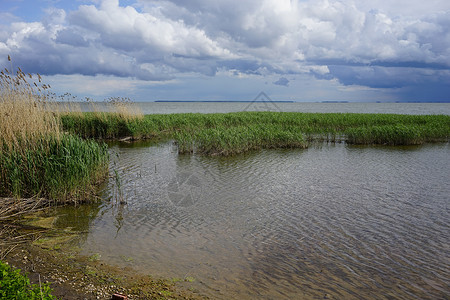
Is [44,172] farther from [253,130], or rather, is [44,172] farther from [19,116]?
[253,130]

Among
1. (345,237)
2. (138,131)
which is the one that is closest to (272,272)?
(345,237)

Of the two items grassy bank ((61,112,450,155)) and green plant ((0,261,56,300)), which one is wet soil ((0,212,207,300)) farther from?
grassy bank ((61,112,450,155))

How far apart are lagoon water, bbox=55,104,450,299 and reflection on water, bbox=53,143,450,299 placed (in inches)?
1.0

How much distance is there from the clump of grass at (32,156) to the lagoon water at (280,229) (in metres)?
0.74

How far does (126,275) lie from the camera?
17.9 feet

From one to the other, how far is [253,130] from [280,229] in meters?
13.8

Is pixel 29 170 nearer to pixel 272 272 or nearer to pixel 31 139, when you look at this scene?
pixel 31 139

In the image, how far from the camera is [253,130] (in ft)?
69.7

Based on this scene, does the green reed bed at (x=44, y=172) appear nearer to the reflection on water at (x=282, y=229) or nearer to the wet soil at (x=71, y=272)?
the reflection on water at (x=282, y=229)

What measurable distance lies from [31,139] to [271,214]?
24.1 feet

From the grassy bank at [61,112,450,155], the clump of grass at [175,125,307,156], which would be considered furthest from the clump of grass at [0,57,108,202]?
the clump of grass at [175,125,307,156]

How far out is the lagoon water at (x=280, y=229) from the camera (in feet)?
18.1

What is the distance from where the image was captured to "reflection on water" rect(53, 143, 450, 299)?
18.1 feet

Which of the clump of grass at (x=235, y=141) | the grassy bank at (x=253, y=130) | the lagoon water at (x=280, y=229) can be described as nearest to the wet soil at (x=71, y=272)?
the lagoon water at (x=280, y=229)
